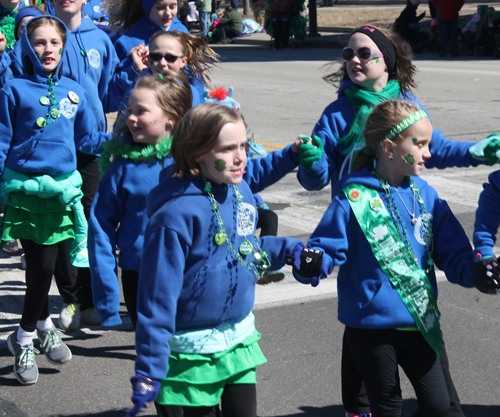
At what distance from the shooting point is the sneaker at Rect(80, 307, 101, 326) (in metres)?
4.89

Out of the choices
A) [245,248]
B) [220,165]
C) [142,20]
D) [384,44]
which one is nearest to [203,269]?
[245,248]

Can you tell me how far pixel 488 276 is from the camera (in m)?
2.88

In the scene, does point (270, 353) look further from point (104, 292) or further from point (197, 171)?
point (197, 171)

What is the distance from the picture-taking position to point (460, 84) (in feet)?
51.1

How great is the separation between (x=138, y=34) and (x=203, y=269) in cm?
297

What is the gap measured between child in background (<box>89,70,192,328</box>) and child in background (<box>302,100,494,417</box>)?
82 centimetres

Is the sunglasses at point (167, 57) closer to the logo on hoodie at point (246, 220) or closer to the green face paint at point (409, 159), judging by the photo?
the logo on hoodie at point (246, 220)

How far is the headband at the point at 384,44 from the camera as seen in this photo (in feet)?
12.5

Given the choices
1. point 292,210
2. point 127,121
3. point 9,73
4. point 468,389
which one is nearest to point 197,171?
point 127,121

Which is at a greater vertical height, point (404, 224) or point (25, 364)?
point (404, 224)

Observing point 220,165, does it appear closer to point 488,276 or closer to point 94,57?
point 488,276

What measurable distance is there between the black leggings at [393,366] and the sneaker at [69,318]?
2408 mm

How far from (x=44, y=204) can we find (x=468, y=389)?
99.0 inches

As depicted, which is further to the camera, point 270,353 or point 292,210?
point 292,210
